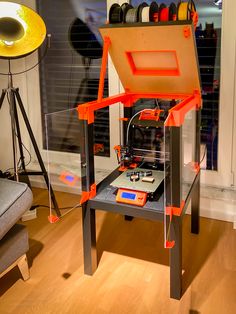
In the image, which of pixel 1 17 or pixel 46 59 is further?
pixel 46 59

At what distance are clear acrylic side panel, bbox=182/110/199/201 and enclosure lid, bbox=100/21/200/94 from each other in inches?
8.1

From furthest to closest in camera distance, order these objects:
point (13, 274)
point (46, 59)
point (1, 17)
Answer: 1. point (46, 59)
2. point (1, 17)
3. point (13, 274)

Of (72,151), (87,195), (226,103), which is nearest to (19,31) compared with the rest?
(72,151)

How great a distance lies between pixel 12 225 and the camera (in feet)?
5.41

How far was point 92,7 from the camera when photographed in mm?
2641

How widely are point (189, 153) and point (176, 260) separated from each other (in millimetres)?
558

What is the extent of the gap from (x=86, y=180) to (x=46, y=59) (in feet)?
5.07

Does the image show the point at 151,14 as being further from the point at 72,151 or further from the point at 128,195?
the point at 72,151

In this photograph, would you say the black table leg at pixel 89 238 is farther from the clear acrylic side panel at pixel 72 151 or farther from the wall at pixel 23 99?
the wall at pixel 23 99

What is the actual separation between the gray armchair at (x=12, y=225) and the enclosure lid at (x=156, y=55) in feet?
2.75

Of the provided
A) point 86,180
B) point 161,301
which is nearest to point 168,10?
point 86,180

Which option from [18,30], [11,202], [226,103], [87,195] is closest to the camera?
[11,202]

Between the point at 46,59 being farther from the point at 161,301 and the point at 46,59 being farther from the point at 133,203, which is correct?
the point at 161,301

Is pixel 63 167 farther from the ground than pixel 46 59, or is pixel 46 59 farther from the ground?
pixel 46 59
